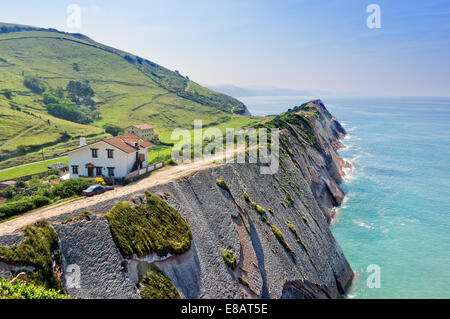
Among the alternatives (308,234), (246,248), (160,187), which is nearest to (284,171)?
(308,234)

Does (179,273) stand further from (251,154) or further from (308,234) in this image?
(251,154)

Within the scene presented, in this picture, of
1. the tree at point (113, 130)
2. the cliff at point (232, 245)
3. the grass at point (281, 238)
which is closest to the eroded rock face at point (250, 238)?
the cliff at point (232, 245)

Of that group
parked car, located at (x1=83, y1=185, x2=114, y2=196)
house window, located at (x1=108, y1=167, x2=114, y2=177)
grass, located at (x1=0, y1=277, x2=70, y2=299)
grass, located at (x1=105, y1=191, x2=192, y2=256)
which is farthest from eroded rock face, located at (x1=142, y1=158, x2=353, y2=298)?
house window, located at (x1=108, y1=167, x2=114, y2=177)

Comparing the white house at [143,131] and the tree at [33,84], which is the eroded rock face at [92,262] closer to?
the white house at [143,131]

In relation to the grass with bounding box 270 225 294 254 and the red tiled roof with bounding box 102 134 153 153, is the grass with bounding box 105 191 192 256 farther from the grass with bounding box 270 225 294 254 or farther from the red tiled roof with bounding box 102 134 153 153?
the red tiled roof with bounding box 102 134 153 153

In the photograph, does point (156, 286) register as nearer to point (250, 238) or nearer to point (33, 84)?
point (250, 238)

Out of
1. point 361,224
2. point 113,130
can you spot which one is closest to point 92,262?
point 361,224

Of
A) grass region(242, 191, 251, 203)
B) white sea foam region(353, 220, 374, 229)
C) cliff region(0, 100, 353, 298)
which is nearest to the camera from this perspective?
cliff region(0, 100, 353, 298)
